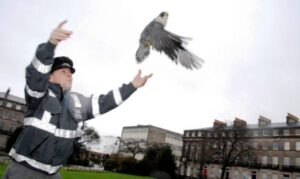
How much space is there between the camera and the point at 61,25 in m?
3.02

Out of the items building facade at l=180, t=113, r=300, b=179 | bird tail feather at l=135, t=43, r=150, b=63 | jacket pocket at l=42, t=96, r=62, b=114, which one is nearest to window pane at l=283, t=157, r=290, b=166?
building facade at l=180, t=113, r=300, b=179

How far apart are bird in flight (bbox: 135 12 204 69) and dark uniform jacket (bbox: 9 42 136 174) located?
1448 millimetres

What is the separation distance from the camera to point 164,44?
459 centimetres

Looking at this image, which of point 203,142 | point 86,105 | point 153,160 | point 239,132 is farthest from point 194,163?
point 86,105

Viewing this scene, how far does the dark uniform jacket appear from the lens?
9.79 ft

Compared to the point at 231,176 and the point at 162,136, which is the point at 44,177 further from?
the point at 162,136

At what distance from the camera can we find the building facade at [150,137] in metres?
98.2

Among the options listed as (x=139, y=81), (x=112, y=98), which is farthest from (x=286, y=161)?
(x=112, y=98)

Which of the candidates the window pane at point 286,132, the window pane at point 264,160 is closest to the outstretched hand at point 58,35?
the window pane at point 286,132

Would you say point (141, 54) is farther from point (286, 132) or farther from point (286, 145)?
point (286, 132)

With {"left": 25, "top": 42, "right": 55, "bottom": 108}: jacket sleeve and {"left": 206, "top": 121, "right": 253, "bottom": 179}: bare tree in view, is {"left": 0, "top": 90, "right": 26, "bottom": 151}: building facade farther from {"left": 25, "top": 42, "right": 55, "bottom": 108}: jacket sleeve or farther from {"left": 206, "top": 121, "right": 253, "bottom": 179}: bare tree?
{"left": 25, "top": 42, "right": 55, "bottom": 108}: jacket sleeve

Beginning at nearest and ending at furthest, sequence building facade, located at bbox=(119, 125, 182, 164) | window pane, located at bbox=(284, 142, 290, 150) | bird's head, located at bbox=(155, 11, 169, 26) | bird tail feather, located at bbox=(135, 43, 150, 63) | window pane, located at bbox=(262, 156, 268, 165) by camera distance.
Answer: bird tail feather, located at bbox=(135, 43, 150, 63) → bird's head, located at bbox=(155, 11, 169, 26) → window pane, located at bbox=(284, 142, 290, 150) → window pane, located at bbox=(262, 156, 268, 165) → building facade, located at bbox=(119, 125, 182, 164)

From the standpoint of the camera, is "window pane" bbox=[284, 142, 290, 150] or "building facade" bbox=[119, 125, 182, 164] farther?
"building facade" bbox=[119, 125, 182, 164]

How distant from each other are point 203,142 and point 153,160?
15.6 m
